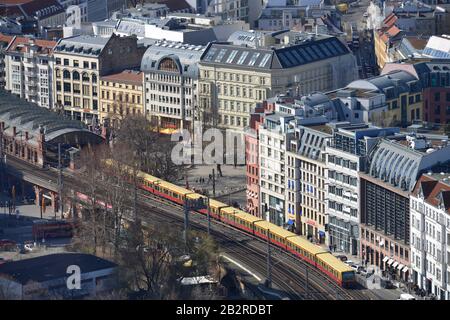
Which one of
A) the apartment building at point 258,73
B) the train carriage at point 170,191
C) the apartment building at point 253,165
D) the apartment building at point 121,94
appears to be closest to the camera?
the apartment building at point 253,165

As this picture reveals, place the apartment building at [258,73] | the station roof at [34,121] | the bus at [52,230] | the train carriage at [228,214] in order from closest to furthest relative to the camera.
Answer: the bus at [52,230], the train carriage at [228,214], the station roof at [34,121], the apartment building at [258,73]

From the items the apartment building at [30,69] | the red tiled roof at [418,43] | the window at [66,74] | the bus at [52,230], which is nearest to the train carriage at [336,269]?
the bus at [52,230]

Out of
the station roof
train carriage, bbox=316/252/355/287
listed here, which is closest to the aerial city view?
→ train carriage, bbox=316/252/355/287

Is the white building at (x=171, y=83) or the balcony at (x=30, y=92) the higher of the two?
the white building at (x=171, y=83)

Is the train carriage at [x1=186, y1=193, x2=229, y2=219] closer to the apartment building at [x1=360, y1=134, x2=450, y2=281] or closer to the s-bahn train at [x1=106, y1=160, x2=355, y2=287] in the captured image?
the s-bahn train at [x1=106, y1=160, x2=355, y2=287]

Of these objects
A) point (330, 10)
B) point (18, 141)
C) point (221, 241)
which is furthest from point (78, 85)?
point (221, 241)

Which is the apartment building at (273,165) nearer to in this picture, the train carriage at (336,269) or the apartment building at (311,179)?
the apartment building at (311,179)

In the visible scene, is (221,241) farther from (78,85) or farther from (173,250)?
(78,85)
